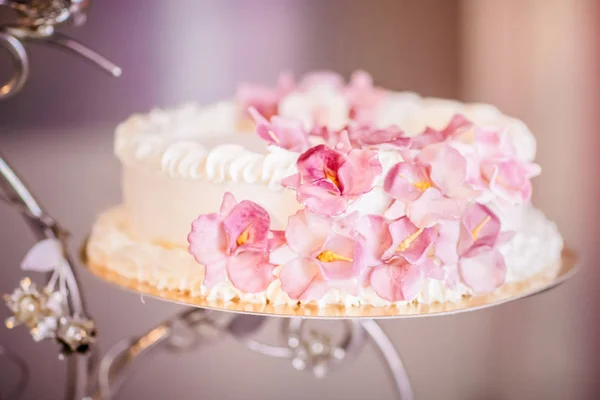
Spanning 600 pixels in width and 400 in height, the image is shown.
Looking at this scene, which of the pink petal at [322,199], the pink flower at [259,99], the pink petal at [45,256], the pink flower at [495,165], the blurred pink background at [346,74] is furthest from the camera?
the blurred pink background at [346,74]

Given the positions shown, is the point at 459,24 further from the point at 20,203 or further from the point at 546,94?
the point at 20,203

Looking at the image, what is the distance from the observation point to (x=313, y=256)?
960mm

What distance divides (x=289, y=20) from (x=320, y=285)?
126cm

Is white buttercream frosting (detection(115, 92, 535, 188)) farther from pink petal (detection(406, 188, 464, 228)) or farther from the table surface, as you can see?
the table surface

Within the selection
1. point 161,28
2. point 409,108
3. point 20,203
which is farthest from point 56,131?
point 409,108

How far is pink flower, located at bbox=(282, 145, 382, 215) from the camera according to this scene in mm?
946

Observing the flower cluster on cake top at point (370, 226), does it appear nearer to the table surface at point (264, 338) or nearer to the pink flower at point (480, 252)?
the pink flower at point (480, 252)

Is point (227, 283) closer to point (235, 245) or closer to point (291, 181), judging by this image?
point (235, 245)

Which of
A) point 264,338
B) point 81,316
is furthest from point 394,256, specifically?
point 264,338

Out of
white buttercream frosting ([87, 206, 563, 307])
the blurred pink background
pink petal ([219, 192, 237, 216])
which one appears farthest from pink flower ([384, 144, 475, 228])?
the blurred pink background

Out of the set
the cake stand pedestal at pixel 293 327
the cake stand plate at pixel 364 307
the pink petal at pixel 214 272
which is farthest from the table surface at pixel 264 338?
the pink petal at pixel 214 272

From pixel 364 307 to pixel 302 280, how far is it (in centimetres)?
10

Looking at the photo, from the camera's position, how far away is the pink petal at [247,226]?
3.24ft

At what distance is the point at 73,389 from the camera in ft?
4.44
